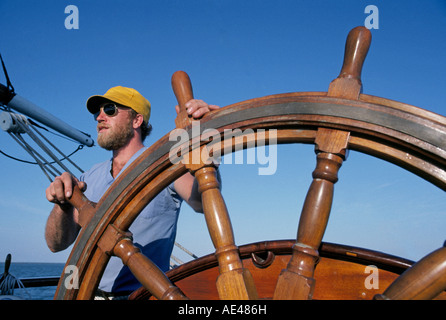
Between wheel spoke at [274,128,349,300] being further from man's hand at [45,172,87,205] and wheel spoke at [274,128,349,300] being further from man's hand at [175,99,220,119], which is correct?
man's hand at [45,172,87,205]

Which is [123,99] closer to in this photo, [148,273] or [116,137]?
[116,137]

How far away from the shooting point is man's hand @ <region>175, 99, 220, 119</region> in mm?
1207

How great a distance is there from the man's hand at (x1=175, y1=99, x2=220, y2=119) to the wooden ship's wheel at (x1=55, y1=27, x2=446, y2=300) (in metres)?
0.03

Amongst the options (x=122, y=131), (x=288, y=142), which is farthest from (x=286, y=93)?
(x=122, y=131)

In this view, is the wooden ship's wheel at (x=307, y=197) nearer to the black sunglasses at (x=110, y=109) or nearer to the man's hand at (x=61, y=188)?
the man's hand at (x=61, y=188)

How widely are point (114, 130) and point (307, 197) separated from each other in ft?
5.37

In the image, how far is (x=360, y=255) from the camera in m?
1.31

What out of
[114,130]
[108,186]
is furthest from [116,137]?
[108,186]

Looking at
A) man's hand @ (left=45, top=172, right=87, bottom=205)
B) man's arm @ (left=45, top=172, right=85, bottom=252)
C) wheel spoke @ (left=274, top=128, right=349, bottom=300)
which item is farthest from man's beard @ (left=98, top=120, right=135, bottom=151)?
wheel spoke @ (left=274, top=128, right=349, bottom=300)

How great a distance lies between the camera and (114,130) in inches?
93.0

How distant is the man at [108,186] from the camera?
6.32 ft

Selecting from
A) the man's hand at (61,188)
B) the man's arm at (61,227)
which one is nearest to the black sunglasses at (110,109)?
the man's arm at (61,227)

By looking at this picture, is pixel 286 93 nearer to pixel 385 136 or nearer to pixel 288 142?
pixel 288 142
